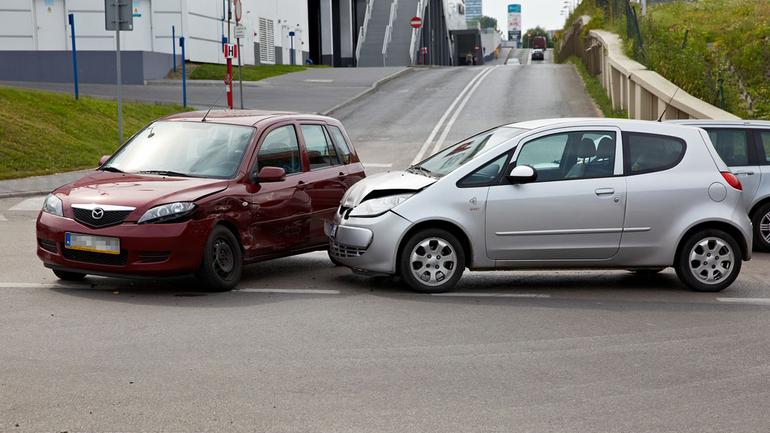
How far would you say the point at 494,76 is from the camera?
50062 mm

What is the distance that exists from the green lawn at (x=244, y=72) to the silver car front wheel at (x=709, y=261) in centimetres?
3339

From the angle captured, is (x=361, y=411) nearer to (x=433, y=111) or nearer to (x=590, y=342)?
(x=590, y=342)

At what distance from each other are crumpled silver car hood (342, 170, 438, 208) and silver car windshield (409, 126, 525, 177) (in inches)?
7.1

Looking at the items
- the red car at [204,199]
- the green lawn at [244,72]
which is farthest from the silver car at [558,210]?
the green lawn at [244,72]

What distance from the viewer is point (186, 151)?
32.9 feet

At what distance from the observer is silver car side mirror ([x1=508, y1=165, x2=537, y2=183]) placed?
9273mm

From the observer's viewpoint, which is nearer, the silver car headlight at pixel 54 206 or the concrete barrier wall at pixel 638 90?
the silver car headlight at pixel 54 206

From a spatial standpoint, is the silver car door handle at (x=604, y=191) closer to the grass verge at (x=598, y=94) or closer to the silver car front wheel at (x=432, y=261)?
the silver car front wheel at (x=432, y=261)

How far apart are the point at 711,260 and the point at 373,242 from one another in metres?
3.12

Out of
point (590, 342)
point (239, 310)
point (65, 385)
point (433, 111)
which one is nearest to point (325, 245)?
point (239, 310)

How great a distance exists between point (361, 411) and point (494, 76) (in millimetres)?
45403

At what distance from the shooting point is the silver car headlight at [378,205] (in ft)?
30.6

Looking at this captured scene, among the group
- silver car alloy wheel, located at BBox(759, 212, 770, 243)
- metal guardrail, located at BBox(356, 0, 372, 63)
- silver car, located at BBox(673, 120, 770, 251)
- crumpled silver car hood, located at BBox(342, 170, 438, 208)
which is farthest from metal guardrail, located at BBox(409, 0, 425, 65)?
crumpled silver car hood, located at BBox(342, 170, 438, 208)

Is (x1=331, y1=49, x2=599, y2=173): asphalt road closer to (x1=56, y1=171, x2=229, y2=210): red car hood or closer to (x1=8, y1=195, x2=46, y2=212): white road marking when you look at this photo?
(x1=8, y1=195, x2=46, y2=212): white road marking
